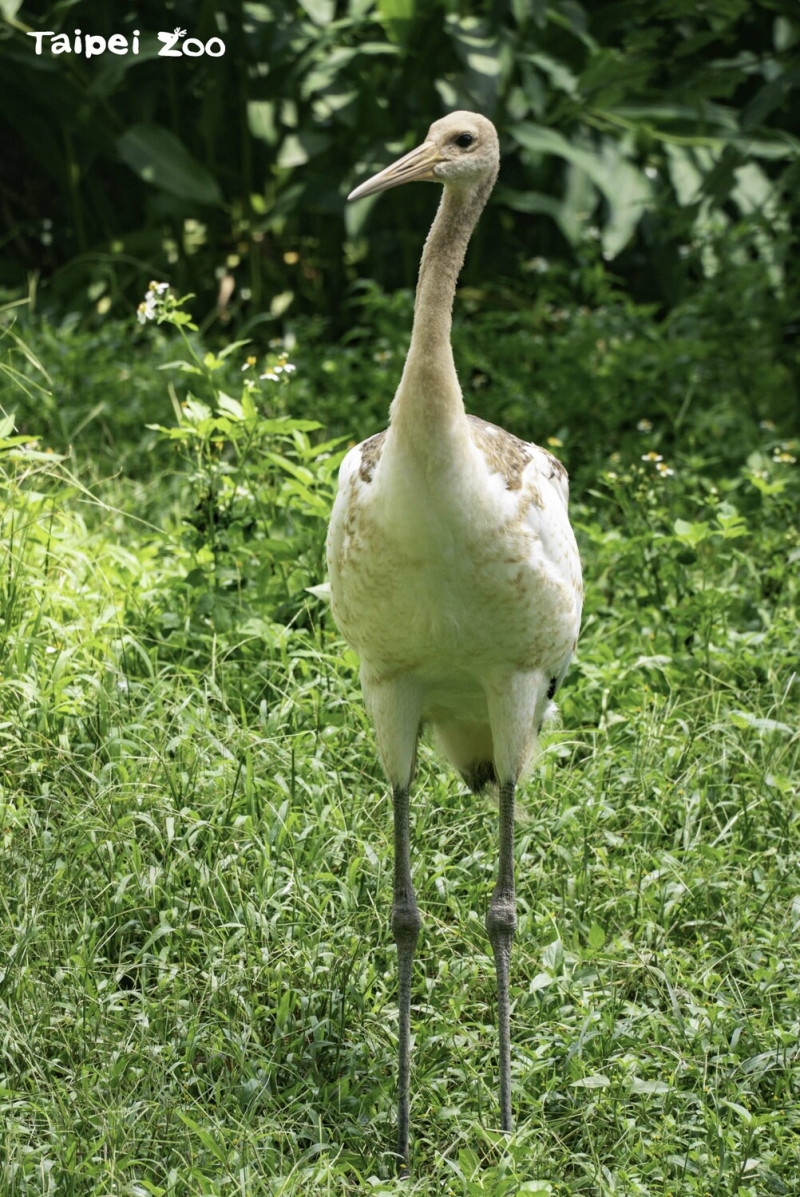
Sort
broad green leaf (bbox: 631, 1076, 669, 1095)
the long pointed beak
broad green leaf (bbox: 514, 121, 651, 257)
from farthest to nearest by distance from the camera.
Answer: broad green leaf (bbox: 514, 121, 651, 257), broad green leaf (bbox: 631, 1076, 669, 1095), the long pointed beak

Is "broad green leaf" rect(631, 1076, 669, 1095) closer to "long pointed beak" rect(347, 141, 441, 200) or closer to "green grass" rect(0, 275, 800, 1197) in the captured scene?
"green grass" rect(0, 275, 800, 1197)

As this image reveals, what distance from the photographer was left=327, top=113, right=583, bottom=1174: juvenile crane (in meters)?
2.86

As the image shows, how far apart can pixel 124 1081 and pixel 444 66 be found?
5.98 m

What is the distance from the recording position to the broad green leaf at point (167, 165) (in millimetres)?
7363

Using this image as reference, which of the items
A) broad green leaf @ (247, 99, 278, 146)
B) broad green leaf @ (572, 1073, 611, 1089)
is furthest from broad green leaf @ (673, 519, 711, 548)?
broad green leaf @ (247, 99, 278, 146)

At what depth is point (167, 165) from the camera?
740 cm

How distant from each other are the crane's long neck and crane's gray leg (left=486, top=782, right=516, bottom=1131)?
945 millimetres

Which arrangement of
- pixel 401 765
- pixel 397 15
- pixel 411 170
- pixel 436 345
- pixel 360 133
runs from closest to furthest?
1. pixel 436 345
2. pixel 411 170
3. pixel 401 765
4. pixel 397 15
5. pixel 360 133

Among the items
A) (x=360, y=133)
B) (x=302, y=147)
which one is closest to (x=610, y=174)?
(x=360, y=133)

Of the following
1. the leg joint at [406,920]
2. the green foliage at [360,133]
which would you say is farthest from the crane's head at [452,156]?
the green foliage at [360,133]

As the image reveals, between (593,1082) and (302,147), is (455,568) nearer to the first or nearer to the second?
(593,1082)

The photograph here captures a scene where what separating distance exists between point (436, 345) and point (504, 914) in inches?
53.0

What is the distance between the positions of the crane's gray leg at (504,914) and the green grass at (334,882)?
119 millimetres

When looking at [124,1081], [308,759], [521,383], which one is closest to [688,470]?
[521,383]
